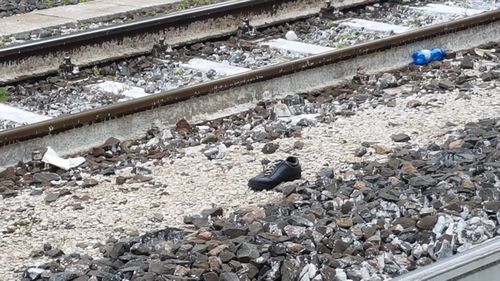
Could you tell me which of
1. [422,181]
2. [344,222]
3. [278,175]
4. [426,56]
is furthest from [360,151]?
[426,56]

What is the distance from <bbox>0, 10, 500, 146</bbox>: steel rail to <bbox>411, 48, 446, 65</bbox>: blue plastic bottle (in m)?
0.16

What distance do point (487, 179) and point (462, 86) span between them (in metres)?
2.65

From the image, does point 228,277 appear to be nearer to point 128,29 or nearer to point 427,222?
point 427,222

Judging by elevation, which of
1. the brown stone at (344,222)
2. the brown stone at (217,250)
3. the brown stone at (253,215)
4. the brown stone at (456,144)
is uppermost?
the brown stone at (217,250)

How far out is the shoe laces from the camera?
6520 millimetres

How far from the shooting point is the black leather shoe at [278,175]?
638 cm

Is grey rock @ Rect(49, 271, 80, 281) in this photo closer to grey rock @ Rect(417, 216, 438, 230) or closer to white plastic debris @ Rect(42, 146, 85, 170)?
grey rock @ Rect(417, 216, 438, 230)

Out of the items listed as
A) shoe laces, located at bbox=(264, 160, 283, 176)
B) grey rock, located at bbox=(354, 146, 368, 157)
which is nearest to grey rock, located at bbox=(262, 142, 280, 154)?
shoe laces, located at bbox=(264, 160, 283, 176)

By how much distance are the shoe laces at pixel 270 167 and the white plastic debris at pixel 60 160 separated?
1.25 meters

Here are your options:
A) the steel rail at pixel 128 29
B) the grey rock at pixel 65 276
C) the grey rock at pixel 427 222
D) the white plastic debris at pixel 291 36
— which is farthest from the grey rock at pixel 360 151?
the white plastic debris at pixel 291 36

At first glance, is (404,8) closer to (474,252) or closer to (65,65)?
(65,65)

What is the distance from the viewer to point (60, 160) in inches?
275

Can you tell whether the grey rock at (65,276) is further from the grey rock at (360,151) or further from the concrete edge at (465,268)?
the grey rock at (360,151)

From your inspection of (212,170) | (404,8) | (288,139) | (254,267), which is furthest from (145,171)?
(404,8)
